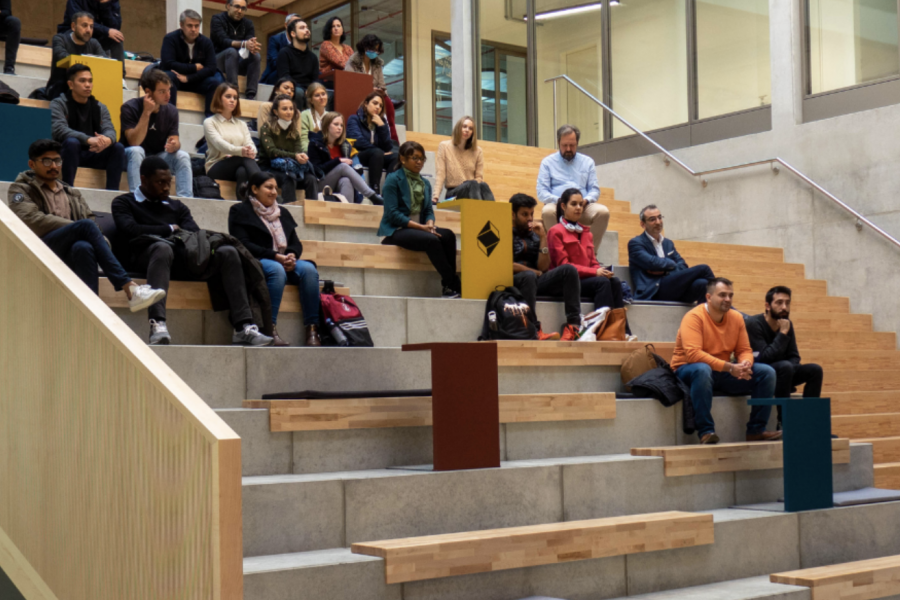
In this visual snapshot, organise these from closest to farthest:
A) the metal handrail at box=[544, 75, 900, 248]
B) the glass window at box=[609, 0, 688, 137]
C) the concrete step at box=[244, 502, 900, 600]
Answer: the concrete step at box=[244, 502, 900, 600]
the metal handrail at box=[544, 75, 900, 248]
the glass window at box=[609, 0, 688, 137]

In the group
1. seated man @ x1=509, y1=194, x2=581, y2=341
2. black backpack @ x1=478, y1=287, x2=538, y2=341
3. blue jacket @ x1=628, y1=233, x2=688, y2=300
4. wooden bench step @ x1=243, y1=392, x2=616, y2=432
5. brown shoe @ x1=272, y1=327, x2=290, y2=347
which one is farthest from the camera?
blue jacket @ x1=628, y1=233, x2=688, y2=300

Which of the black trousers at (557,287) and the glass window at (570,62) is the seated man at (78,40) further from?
the glass window at (570,62)

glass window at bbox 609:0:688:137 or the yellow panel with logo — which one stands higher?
Answer: glass window at bbox 609:0:688:137

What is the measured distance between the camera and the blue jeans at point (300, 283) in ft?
17.8

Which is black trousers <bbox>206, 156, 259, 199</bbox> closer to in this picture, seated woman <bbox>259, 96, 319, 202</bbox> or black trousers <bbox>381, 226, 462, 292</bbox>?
seated woman <bbox>259, 96, 319, 202</bbox>

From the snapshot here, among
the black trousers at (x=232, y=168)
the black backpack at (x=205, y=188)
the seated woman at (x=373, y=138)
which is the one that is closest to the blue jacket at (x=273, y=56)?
the seated woman at (x=373, y=138)

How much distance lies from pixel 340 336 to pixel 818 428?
254cm

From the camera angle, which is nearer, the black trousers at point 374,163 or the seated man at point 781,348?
the seated man at point 781,348

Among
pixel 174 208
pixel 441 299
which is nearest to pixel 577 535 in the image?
pixel 441 299

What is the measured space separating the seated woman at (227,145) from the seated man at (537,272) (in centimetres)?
193

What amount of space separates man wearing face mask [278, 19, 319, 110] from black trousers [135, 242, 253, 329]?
4.85 metres

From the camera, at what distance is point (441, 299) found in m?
6.21

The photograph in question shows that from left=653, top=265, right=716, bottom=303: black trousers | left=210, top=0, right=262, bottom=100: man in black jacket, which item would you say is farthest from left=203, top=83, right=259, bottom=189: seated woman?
left=653, top=265, right=716, bottom=303: black trousers

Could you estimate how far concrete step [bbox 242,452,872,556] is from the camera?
156 inches
